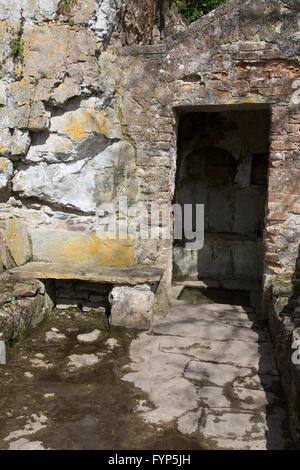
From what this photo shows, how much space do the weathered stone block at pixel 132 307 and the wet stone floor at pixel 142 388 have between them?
0.12 meters

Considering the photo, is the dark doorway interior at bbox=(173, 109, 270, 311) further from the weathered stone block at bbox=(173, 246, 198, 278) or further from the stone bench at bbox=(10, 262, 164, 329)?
the stone bench at bbox=(10, 262, 164, 329)

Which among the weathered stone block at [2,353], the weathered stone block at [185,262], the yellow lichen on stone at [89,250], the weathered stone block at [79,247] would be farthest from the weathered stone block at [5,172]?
the weathered stone block at [185,262]

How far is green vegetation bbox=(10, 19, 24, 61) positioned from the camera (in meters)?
3.81

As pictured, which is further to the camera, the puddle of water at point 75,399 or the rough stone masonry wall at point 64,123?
the rough stone masonry wall at point 64,123

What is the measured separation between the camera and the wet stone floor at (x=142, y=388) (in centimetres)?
228

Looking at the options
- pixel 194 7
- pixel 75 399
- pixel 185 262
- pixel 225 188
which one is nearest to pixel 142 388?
pixel 75 399

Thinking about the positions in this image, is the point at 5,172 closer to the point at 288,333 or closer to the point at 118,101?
the point at 118,101

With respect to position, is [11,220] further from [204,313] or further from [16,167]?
[204,313]

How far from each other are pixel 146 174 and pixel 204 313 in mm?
1650

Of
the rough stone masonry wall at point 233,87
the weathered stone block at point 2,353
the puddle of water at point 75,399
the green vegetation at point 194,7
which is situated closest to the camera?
the puddle of water at point 75,399

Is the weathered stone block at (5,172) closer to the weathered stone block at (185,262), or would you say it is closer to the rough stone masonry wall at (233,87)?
the rough stone masonry wall at (233,87)

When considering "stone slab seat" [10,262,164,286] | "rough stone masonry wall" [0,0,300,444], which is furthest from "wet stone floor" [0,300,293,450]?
"rough stone masonry wall" [0,0,300,444]

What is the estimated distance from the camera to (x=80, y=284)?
4.20m

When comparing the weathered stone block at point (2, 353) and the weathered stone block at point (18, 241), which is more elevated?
the weathered stone block at point (18, 241)
